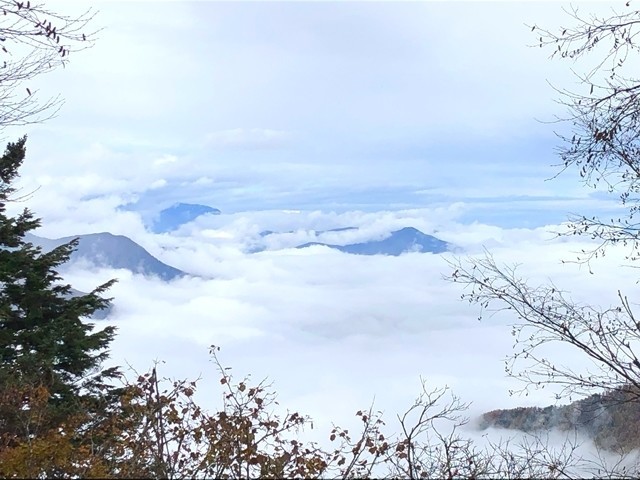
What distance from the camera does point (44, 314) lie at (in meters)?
16.8

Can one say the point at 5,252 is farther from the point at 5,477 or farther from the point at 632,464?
the point at 632,464

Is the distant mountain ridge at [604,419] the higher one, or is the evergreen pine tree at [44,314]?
the evergreen pine tree at [44,314]

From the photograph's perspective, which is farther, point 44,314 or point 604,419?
point 44,314

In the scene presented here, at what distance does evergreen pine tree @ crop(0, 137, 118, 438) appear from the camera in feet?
49.9

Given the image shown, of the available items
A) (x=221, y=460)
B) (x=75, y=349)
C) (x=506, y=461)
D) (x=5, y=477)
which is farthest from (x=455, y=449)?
(x=75, y=349)

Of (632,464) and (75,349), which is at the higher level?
(75,349)

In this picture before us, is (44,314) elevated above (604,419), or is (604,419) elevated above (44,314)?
(44,314)

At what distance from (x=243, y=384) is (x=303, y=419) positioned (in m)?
0.68

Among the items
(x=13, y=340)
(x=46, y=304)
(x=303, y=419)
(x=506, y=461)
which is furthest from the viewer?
(x=46, y=304)

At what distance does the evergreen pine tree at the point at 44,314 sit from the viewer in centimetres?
1522

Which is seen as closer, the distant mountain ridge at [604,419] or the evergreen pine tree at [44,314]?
the distant mountain ridge at [604,419]

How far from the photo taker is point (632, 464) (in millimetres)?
6113

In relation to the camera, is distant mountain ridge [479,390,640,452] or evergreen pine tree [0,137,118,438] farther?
evergreen pine tree [0,137,118,438]

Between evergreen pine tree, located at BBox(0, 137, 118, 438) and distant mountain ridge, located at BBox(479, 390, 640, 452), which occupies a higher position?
evergreen pine tree, located at BBox(0, 137, 118, 438)
